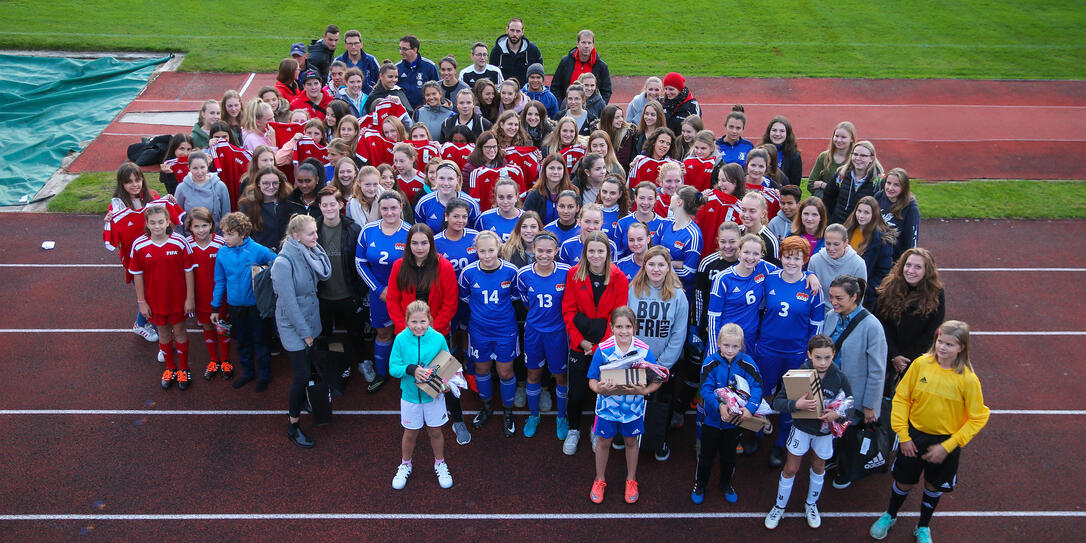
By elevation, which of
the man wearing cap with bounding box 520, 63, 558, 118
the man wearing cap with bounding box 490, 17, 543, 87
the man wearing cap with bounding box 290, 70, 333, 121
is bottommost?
the man wearing cap with bounding box 290, 70, 333, 121

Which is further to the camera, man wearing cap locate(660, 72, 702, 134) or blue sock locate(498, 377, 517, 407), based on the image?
man wearing cap locate(660, 72, 702, 134)

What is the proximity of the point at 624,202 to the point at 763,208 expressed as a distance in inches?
51.3

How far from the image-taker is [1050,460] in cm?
657

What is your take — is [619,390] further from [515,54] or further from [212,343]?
[515,54]

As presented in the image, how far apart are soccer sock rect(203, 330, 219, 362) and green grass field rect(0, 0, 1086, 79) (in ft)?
38.2

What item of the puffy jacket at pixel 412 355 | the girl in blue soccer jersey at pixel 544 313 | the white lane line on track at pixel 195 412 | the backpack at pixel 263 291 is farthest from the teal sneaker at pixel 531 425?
the backpack at pixel 263 291

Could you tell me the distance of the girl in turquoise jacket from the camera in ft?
18.6

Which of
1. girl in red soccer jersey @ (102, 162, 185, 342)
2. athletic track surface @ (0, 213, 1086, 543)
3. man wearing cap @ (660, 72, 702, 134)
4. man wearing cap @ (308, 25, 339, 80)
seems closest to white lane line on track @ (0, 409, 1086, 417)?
athletic track surface @ (0, 213, 1086, 543)

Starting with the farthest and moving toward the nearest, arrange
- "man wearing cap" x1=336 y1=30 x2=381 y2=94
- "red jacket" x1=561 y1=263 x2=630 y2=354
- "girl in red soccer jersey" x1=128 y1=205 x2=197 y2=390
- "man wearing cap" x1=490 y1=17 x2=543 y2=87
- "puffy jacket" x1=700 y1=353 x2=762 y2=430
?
"man wearing cap" x1=490 y1=17 x2=543 y2=87, "man wearing cap" x1=336 y1=30 x2=381 y2=94, "girl in red soccer jersey" x1=128 y1=205 x2=197 y2=390, "red jacket" x1=561 y1=263 x2=630 y2=354, "puffy jacket" x1=700 y1=353 x2=762 y2=430

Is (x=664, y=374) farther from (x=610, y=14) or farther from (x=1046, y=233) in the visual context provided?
(x=610, y=14)

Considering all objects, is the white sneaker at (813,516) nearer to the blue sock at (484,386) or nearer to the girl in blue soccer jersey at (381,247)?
the blue sock at (484,386)

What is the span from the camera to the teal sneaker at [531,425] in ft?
22.3

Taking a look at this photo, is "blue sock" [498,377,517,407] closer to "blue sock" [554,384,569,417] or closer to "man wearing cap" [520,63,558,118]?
"blue sock" [554,384,569,417]

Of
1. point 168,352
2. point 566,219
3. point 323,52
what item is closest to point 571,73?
point 323,52
